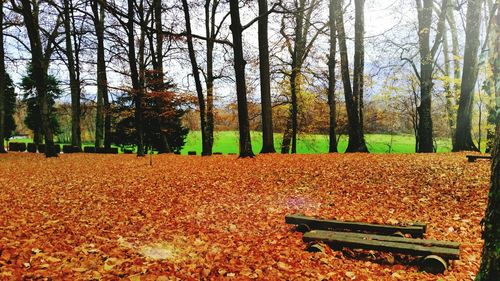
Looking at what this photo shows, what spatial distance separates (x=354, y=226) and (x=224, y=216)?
269 cm

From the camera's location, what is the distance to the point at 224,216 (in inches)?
275

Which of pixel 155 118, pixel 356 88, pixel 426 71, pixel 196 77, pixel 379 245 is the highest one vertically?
pixel 196 77

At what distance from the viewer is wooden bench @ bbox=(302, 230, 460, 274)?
14.4 ft

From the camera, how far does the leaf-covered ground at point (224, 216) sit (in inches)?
177

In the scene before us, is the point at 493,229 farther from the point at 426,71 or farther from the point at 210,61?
the point at 210,61

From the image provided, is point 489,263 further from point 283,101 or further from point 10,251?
point 283,101

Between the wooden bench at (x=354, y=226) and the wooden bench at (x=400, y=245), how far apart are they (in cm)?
28

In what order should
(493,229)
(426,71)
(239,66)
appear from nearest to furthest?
(493,229) → (239,66) → (426,71)

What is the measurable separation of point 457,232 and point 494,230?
338 cm

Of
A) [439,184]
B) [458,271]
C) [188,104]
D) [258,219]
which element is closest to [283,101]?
[188,104]

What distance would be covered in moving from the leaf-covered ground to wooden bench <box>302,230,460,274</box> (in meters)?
0.16

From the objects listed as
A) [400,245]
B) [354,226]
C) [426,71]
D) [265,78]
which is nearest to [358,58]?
[426,71]

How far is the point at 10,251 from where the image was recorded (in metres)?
4.62

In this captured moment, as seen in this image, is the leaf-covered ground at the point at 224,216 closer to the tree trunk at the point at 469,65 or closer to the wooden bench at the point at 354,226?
the wooden bench at the point at 354,226
